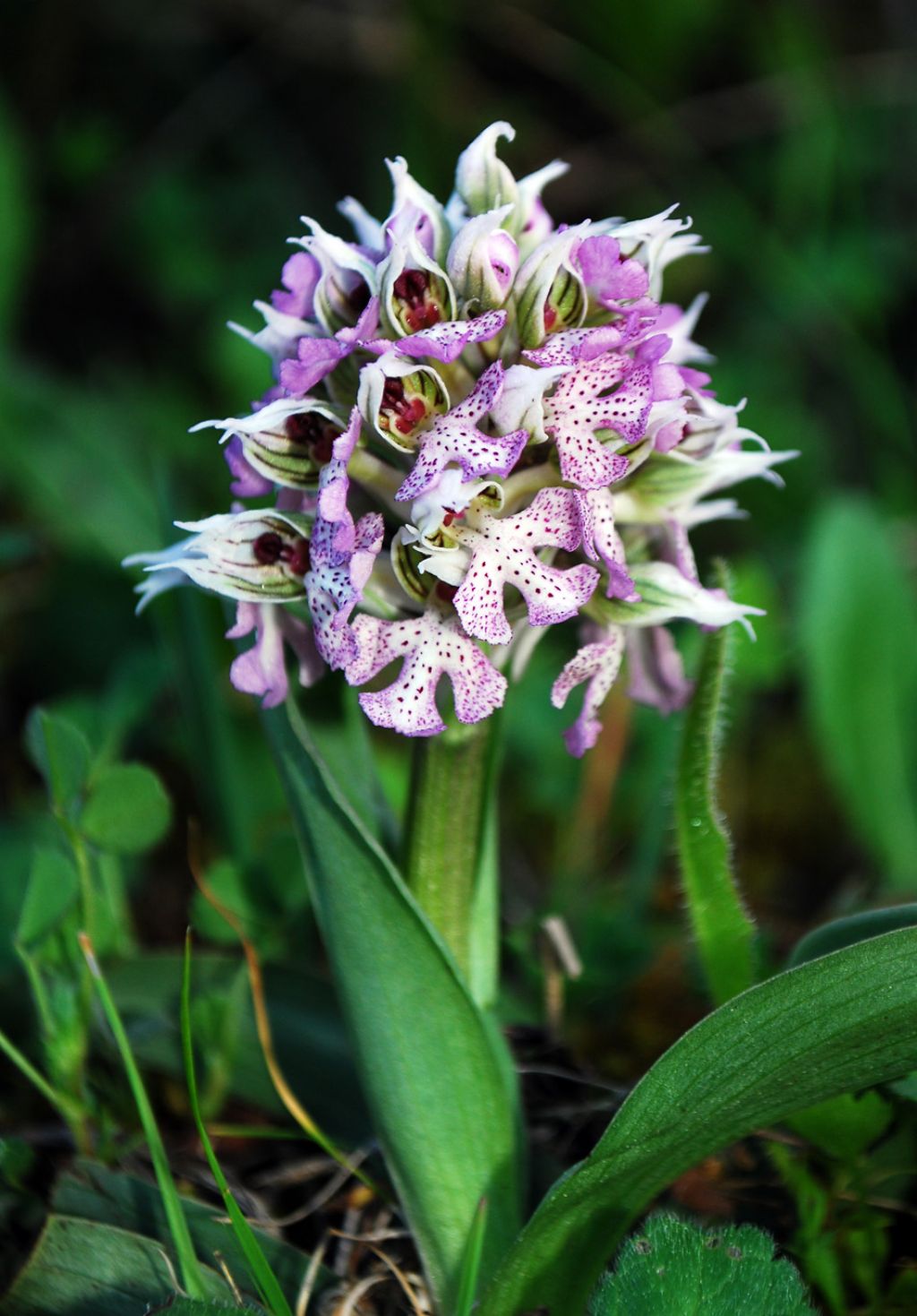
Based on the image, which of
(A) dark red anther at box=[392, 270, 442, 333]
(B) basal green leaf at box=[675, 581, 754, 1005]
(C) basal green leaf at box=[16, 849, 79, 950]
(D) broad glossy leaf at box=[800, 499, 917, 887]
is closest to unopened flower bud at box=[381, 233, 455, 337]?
(A) dark red anther at box=[392, 270, 442, 333]

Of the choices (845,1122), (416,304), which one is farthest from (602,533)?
(845,1122)

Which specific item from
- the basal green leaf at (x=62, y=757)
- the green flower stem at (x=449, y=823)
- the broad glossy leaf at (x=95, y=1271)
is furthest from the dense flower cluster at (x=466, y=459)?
the broad glossy leaf at (x=95, y=1271)

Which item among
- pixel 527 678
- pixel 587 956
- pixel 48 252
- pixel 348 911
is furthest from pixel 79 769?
pixel 48 252

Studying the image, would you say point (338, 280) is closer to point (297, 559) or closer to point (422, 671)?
point (297, 559)

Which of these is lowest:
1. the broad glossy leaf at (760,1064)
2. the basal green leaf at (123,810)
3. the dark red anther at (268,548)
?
the broad glossy leaf at (760,1064)

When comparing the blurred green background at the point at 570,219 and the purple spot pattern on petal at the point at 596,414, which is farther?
the blurred green background at the point at 570,219

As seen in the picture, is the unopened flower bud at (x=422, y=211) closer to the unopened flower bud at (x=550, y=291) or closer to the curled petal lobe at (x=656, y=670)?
the unopened flower bud at (x=550, y=291)
